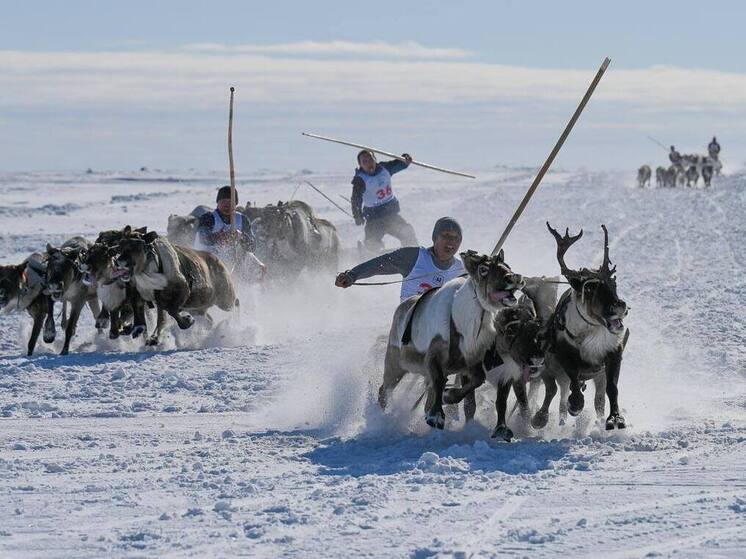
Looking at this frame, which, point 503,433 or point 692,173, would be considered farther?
point 692,173

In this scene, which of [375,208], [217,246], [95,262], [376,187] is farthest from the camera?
[375,208]

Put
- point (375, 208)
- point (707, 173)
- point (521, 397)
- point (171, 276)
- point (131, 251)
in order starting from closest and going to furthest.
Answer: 1. point (521, 397)
2. point (131, 251)
3. point (171, 276)
4. point (375, 208)
5. point (707, 173)

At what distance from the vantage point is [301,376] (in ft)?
38.1

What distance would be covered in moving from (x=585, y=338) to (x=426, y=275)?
1707 millimetres

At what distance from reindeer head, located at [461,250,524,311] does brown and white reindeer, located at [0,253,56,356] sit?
6834 mm

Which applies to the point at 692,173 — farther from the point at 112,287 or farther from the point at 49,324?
the point at 112,287

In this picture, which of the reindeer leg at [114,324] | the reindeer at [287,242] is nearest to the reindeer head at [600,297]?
the reindeer leg at [114,324]

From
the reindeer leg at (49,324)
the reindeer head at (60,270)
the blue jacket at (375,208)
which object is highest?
the blue jacket at (375,208)

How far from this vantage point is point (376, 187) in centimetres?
1833

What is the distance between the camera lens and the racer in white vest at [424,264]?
998 centimetres

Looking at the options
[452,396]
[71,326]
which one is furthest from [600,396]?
[71,326]

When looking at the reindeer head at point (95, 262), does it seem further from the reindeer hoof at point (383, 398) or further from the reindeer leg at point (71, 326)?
the reindeer hoof at point (383, 398)

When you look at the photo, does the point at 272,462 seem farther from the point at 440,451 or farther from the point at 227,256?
the point at 227,256

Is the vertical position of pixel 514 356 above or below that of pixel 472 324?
below
